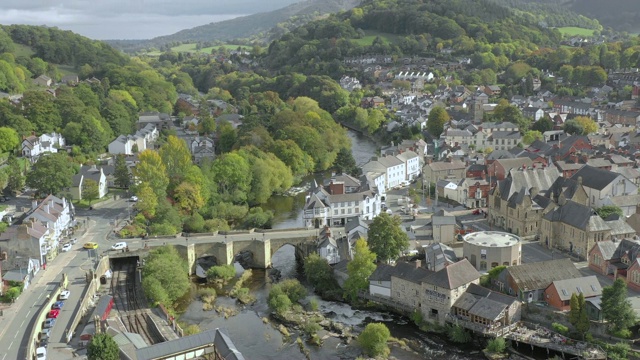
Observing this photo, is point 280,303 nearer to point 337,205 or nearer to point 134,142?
point 337,205

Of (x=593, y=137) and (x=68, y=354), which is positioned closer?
(x=68, y=354)

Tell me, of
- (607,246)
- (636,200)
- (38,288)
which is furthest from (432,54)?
(38,288)

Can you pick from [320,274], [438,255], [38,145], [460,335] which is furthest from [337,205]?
[38,145]

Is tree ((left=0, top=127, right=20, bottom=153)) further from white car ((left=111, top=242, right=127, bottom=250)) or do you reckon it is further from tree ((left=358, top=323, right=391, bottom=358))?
tree ((left=358, top=323, right=391, bottom=358))

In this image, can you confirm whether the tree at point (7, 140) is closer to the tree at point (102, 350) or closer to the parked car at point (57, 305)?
the parked car at point (57, 305)

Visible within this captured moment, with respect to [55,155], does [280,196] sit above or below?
below

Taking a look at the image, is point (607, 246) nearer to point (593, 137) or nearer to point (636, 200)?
point (636, 200)

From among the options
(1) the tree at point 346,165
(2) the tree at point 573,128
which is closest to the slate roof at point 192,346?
(1) the tree at point 346,165
